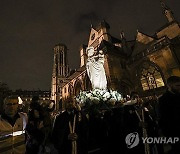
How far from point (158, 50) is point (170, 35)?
5.80m

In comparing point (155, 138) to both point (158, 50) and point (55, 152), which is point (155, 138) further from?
point (158, 50)

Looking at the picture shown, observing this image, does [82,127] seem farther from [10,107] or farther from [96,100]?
[96,100]

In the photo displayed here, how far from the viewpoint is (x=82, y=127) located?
12.9 feet

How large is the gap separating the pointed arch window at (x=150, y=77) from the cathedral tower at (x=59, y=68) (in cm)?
3556

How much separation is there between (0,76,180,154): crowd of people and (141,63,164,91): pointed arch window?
58.5 feet

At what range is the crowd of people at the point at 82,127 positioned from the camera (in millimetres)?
3174

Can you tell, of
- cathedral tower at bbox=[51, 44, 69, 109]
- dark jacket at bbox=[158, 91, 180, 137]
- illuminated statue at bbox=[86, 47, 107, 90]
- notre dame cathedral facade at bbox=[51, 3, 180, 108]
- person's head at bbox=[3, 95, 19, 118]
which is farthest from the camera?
cathedral tower at bbox=[51, 44, 69, 109]

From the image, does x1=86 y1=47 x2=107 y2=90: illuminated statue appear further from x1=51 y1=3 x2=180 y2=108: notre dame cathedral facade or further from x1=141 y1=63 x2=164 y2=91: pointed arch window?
x1=141 y1=63 x2=164 y2=91: pointed arch window

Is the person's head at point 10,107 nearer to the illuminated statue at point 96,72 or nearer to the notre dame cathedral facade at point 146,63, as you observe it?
the illuminated statue at point 96,72

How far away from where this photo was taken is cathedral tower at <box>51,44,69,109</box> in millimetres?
52656

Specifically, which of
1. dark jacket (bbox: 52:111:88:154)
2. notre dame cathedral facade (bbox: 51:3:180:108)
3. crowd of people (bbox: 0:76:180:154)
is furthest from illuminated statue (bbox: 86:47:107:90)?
notre dame cathedral facade (bbox: 51:3:180:108)

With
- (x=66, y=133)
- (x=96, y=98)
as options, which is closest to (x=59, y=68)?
(x=96, y=98)

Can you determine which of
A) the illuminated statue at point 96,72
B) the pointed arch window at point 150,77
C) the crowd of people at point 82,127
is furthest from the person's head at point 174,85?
the pointed arch window at point 150,77

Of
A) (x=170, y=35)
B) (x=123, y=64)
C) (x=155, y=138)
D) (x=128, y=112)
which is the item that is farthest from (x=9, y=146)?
(x=170, y=35)
